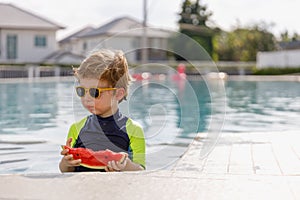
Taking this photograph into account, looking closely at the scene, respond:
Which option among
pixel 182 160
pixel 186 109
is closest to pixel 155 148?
pixel 182 160

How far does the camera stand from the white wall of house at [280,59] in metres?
35.8

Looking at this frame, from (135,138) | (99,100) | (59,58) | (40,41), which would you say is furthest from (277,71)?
(99,100)

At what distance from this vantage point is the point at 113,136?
3.16 metres

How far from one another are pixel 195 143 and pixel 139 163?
92.8 inches

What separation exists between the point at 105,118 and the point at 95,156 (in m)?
0.25

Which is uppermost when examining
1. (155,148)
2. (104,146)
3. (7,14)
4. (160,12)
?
(7,14)

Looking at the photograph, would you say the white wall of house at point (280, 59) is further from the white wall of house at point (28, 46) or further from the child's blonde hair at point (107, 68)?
the child's blonde hair at point (107, 68)

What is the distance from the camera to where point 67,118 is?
29.6 ft

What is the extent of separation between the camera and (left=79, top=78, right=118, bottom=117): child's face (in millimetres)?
3039

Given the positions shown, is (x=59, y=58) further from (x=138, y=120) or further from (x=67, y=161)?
(x=67, y=161)

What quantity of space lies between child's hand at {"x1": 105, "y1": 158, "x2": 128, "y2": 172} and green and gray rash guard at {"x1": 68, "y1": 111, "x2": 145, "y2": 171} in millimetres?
149

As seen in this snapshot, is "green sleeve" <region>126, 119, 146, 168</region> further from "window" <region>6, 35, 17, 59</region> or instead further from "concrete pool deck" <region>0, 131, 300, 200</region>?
"window" <region>6, 35, 17, 59</region>

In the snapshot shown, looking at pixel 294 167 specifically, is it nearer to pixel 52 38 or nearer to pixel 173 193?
pixel 173 193

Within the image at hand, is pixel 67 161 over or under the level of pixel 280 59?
under
